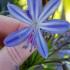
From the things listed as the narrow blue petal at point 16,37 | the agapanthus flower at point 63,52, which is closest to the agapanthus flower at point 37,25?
the narrow blue petal at point 16,37

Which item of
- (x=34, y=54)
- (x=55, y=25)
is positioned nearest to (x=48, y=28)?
(x=55, y=25)

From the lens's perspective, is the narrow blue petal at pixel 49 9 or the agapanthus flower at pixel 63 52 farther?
the agapanthus flower at pixel 63 52

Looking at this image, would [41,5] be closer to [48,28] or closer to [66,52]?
[48,28]

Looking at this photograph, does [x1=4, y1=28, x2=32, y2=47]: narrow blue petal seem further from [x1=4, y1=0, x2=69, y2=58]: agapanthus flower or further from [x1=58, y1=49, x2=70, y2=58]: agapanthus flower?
[x1=58, y1=49, x2=70, y2=58]: agapanthus flower

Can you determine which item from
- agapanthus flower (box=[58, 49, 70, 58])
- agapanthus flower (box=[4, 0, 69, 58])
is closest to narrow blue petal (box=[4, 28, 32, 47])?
agapanthus flower (box=[4, 0, 69, 58])

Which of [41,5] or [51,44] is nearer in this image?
[41,5]

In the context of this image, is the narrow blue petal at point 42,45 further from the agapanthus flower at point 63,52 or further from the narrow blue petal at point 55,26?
the agapanthus flower at point 63,52

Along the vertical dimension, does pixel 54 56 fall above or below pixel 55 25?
below
